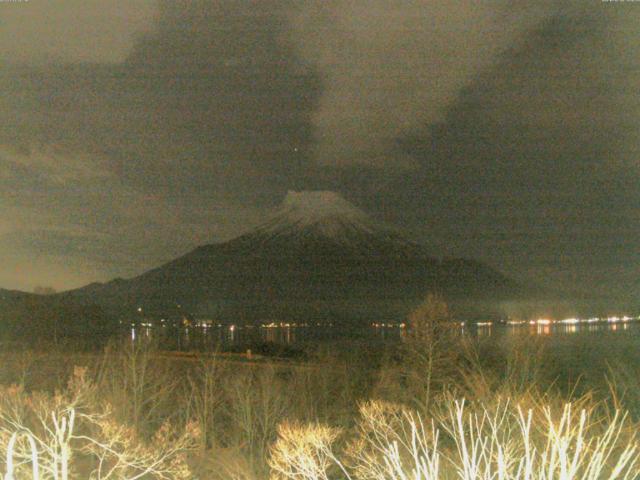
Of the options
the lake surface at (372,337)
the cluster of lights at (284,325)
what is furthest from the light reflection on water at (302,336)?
the cluster of lights at (284,325)

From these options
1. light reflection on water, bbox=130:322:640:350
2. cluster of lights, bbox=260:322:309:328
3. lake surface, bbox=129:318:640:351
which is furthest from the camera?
cluster of lights, bbox=260:322:309:328

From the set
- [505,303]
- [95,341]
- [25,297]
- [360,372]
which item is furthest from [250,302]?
[360,372]

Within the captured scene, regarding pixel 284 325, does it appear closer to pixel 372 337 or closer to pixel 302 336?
pixel 302 336

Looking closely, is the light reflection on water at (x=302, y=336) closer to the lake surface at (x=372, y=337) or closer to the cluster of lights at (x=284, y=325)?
the lake surface at (x=372, y=337)

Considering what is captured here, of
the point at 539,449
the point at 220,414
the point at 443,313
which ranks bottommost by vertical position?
the point at 220,414

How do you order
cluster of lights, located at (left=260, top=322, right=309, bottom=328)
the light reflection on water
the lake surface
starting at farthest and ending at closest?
cluster of lights, located at (left=260, top=322, right=309, bottom=328), the light reflection on water, the lake surface

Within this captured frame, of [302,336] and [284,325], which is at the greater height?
[284,325]

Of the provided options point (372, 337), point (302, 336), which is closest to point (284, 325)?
point (302, 336)

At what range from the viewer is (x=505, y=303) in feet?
622

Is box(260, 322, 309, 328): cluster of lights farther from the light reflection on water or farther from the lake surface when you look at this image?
the light reflection on water

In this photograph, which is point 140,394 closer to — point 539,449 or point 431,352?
point 431,352

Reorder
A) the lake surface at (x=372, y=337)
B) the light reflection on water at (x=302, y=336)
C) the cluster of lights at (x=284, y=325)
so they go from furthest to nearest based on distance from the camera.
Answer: the cluster of lights at (x=284, y=325), the light reflection on water at (x=302, y=336), the lake surface at (x=372, y=337)

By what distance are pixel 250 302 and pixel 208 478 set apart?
166m

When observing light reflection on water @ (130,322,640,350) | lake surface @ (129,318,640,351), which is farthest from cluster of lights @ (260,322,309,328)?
light reflection on water @ (130,322,640,350)
